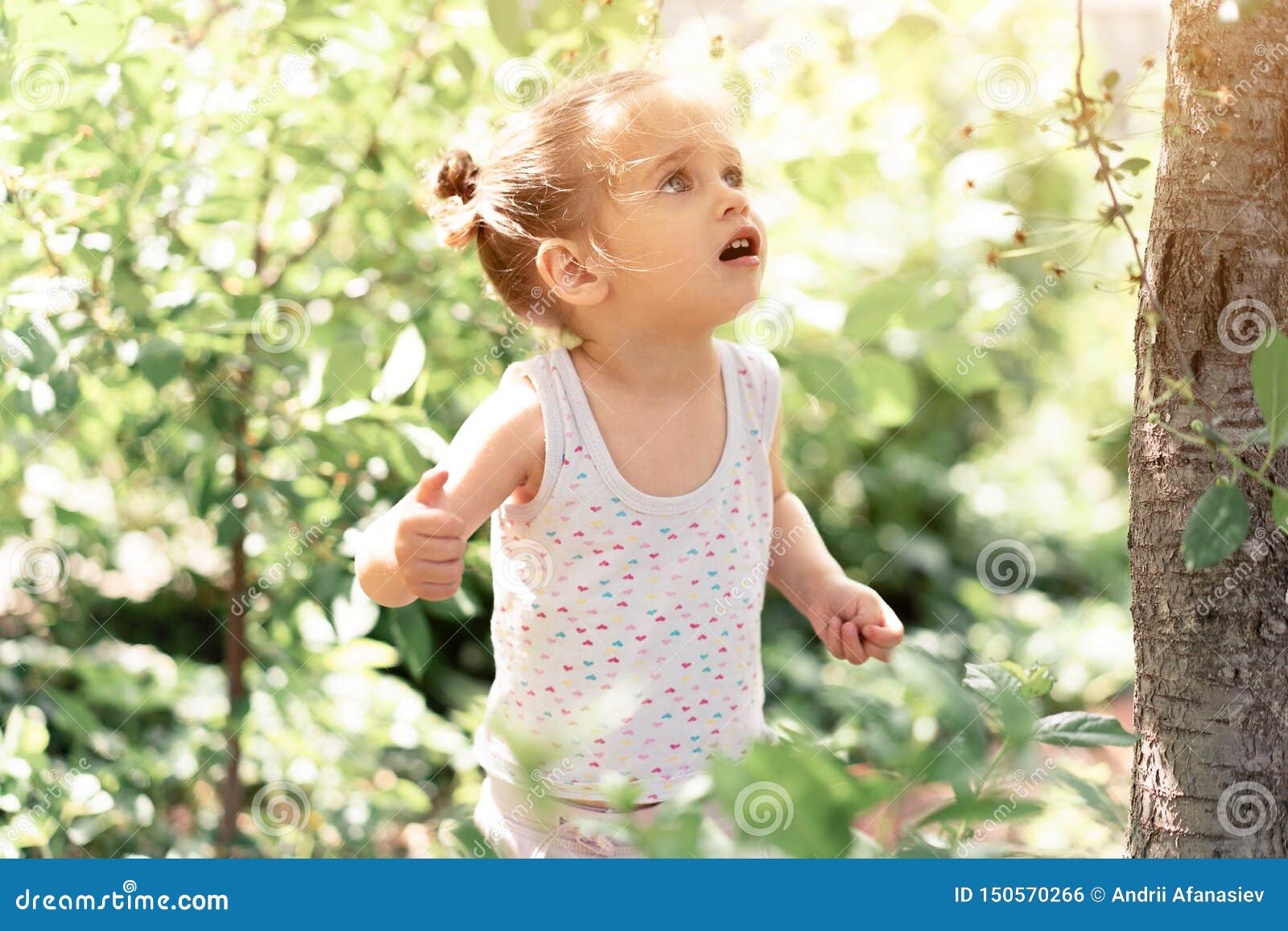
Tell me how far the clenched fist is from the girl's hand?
48 cm

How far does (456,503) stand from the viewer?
1.17m

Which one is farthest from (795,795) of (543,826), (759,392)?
(759,392)

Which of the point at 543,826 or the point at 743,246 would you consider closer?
the point at 543,826

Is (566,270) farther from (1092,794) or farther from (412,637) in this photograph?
(1092,794)

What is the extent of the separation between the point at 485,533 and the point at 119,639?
1172 mm

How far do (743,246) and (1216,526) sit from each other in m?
0.60

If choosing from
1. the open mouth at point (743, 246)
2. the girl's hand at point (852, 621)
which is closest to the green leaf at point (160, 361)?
the open mouth at point (743, 246)

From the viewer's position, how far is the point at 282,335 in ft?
5.74

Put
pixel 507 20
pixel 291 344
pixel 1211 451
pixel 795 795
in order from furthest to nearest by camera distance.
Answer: pixel 291 344 → pixel 507 20 → pixel 1211 451 → pixel 795 795

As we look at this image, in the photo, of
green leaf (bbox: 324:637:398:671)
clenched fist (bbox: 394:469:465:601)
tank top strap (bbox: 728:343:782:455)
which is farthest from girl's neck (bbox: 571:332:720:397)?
green leaf (bbox: 324:637:398:671)

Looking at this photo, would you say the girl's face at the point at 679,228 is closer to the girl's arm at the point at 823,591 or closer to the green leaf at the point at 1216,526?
the girl's arm at the point at 823,591

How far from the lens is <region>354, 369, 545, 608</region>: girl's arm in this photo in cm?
108
